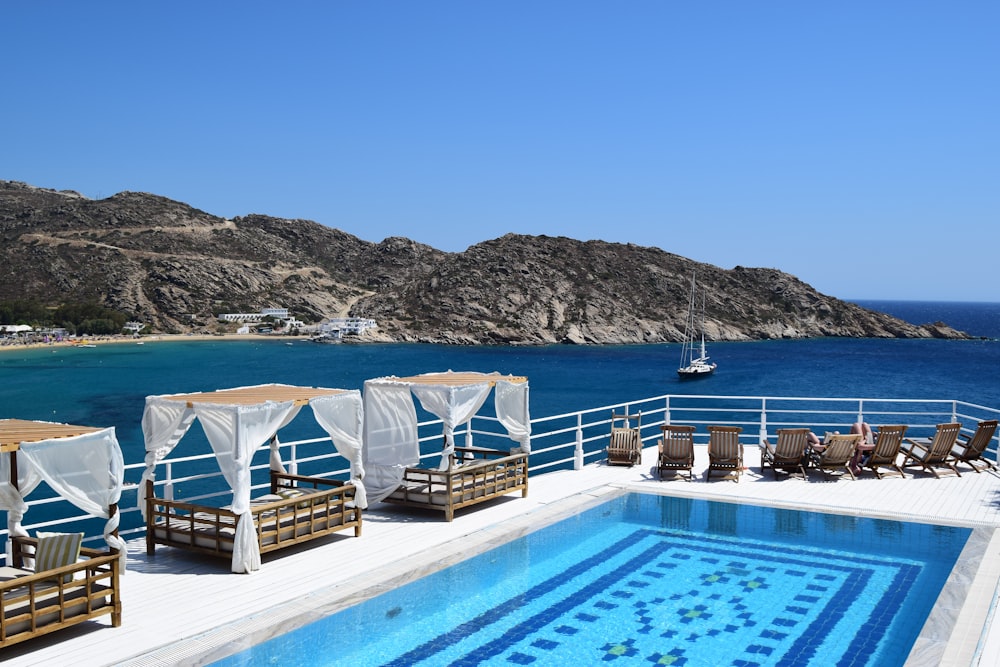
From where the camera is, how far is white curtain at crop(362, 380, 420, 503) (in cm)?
1082

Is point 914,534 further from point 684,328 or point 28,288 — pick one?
point 28,288

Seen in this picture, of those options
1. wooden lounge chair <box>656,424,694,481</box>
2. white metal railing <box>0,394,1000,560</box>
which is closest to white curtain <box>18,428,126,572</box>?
white metal railing <box>0,394,1000,560</box>

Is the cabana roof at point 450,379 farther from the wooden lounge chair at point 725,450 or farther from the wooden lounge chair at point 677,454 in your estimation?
the wooden lounge chair at point 725,450

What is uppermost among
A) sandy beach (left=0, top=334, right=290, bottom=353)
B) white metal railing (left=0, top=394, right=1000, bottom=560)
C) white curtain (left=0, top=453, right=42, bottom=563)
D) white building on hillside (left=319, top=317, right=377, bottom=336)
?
white building on hillside (left=319, top=317, right=377, bottom=336)

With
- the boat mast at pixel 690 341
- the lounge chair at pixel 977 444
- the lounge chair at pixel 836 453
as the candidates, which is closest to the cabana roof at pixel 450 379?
the lounge chair at pixel 836 453

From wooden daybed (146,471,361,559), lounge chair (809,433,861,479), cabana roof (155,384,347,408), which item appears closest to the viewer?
wooden daybed (146,471,361,559)

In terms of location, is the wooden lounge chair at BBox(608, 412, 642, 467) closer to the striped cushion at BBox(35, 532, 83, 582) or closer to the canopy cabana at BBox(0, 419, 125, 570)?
the canopy cabana at BBox(0, 419, 125, 570)

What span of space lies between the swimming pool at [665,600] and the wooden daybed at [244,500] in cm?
163

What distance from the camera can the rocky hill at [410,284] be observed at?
349ft

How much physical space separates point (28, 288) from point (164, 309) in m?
16.8

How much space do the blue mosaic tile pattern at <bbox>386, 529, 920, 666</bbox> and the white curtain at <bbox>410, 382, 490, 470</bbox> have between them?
2520 mm

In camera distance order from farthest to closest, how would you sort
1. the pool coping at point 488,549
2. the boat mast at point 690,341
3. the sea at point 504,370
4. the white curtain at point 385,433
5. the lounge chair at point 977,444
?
the boat mast at point 690,341 → the sea at point 504,370 → the lounge chair at point 977,444 → the white curtain at point 385,433 → the pool coping at point 488,549

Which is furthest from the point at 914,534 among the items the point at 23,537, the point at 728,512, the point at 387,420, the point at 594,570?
the point at 23,537

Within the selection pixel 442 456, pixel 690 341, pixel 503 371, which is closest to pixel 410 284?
pixel 503 371
